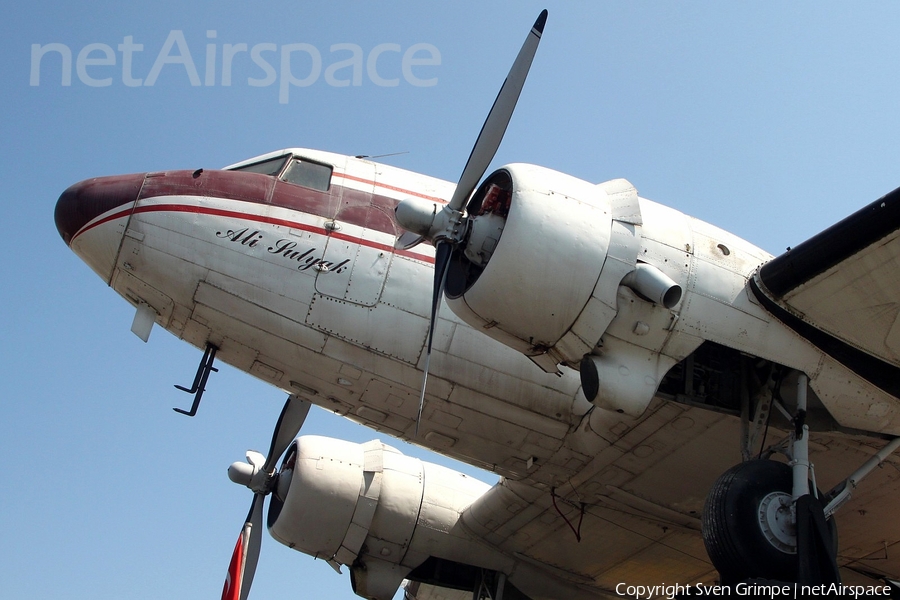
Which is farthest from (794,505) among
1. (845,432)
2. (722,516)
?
(845,432)

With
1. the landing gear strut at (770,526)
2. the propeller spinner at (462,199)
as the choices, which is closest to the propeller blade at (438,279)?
the propeller spinner at (462,199)

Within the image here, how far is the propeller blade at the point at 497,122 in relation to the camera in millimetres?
8477

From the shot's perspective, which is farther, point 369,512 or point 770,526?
point 369,512

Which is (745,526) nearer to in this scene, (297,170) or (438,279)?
(438,279)

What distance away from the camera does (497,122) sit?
875cm

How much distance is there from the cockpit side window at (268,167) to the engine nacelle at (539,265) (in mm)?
2994

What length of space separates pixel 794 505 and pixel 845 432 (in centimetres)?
161

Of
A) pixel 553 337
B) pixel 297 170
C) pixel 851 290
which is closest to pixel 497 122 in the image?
pixel 553 337

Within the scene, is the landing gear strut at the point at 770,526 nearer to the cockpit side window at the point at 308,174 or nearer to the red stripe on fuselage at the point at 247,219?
the red stripe on fuselage at the point at 247,219

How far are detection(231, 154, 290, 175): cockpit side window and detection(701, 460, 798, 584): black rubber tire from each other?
5.75 metres

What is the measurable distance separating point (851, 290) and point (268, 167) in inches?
243

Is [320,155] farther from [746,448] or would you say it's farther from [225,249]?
[746,448]

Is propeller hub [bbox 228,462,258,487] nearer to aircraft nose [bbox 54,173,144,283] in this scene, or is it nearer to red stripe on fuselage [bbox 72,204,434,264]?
aircraft nose [bbox 54,173,144,283]

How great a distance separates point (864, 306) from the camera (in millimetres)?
8203
